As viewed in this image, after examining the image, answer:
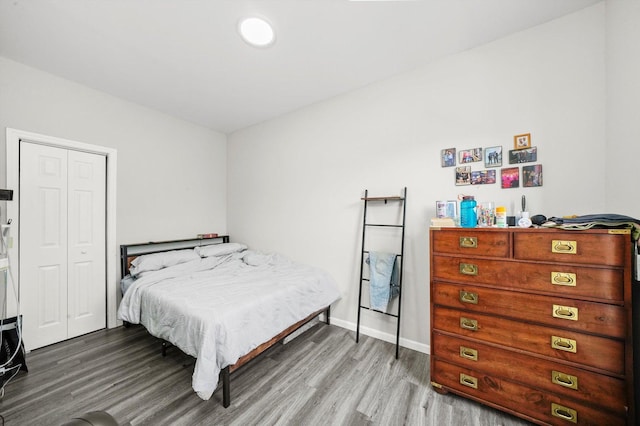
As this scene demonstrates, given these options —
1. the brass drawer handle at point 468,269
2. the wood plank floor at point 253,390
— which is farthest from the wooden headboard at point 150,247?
the brass drawer handle at point 468,269

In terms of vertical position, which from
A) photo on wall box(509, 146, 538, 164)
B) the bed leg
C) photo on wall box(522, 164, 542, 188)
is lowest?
the bed leg

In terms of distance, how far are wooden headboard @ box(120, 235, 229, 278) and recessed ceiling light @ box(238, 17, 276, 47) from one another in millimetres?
2714

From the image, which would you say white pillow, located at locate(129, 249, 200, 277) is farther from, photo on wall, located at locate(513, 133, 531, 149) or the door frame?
photo on wall, located at locate(513, 133, 531, 149)

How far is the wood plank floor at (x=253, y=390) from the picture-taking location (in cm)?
161

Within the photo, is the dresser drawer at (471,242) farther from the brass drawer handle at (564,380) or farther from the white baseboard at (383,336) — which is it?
the white baseboard at (383,336)

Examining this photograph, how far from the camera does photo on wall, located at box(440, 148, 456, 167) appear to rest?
221cm

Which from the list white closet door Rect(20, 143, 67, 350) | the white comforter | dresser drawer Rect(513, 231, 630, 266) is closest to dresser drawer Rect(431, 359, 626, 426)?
dresser drawer Rect(513, 231, 630, 266)

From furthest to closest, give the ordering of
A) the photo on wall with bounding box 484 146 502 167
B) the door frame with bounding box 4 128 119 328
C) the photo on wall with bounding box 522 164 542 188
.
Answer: the door frame with bounding box 4 128 119 328
the photo on wall with bounding box 484 146 502 167
the photo on wall with bounding box 522 164 542 188

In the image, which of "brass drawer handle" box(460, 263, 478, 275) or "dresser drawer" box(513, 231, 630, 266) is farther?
"brass drawer handle" box(460, 263, 478, 275)

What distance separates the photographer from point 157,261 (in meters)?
2.78

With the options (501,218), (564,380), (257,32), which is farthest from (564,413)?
(257,32)

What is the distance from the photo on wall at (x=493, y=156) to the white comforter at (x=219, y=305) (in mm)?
1959

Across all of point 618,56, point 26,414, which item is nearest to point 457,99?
point 618,56

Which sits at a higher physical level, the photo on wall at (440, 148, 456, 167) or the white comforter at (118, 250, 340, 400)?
the photo on wall at (440, 148, 456, 167)
